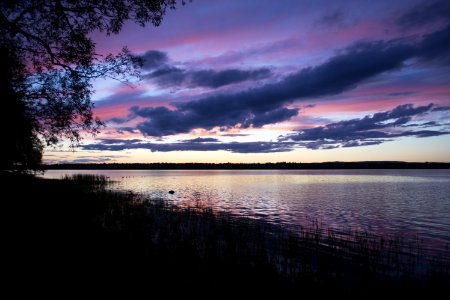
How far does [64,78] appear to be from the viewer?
18062 mm

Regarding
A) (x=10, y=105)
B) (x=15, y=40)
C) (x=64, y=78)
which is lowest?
(x=10, y=105)

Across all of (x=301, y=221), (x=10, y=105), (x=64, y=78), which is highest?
(x=64, y=78)

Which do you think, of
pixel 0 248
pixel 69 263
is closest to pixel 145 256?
pixel 69 263

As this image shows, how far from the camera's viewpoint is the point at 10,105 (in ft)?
56.6

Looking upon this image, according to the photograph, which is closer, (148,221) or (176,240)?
(176,240)

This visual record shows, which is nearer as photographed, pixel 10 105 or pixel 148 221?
pixel 10 105

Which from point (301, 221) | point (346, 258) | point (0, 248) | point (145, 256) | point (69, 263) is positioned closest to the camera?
point (69, 263)

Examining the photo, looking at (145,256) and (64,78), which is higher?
(64,78)

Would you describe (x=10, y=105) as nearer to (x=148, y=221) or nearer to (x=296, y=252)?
(x=148, y=221)

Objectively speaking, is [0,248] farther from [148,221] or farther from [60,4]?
[148,221]

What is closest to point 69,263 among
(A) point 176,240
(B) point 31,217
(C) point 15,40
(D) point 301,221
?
(A) point 176,240

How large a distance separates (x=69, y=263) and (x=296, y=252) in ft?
38.8

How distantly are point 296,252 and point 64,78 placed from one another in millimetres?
17050

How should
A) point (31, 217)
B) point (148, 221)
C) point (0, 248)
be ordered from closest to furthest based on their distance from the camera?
point (0, 248) < point (31, 217) < point (148, 221)
